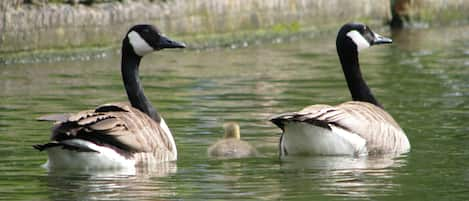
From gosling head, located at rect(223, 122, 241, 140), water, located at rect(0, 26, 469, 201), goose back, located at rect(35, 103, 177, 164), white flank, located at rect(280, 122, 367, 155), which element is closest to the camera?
water, located at rect(0, 26, 469, 201)

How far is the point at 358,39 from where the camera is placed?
42.6ft

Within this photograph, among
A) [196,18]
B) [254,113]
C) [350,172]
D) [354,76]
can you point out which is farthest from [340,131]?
[196,18]

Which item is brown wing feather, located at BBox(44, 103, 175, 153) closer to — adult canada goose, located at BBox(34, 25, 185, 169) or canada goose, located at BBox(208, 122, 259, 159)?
adult canada goose, located at BBox(34, 25, 185, 169)

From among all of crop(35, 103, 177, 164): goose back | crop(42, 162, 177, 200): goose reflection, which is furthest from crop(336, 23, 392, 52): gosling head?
crop(42, 162, 177, 200): goose reflection

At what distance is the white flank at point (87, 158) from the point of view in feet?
33.7

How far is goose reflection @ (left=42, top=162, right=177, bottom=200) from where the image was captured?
9.35 metres

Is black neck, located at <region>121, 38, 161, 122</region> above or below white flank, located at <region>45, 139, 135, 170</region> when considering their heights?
above

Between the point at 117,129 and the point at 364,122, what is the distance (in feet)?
7.70

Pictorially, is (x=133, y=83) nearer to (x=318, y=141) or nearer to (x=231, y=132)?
(x=231, y=132)

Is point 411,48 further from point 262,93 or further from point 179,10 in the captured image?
point 262,93

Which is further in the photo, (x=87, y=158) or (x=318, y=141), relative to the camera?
(x=318, y=141)

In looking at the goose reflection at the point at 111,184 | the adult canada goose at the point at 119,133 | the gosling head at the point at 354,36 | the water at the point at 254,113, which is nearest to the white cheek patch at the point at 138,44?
the adult canada goose at the point at 119,133

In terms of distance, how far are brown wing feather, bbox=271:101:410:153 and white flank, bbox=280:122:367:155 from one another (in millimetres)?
72

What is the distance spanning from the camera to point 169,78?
725 inches
